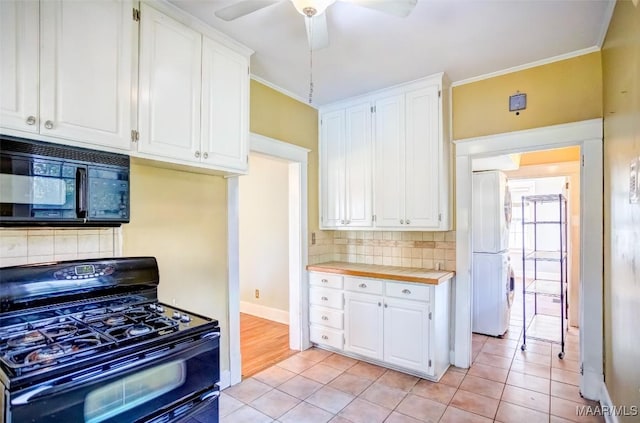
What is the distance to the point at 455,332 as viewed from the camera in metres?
3.10

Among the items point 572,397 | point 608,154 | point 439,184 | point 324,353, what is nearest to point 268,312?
point 324,353

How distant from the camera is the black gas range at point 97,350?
43.7 inches

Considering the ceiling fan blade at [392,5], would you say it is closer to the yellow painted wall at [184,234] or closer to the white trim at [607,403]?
the yellow painted wall at [184,234]

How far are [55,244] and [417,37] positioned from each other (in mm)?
2596

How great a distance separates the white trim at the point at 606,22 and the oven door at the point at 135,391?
2.94m

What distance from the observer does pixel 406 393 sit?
2611 mm

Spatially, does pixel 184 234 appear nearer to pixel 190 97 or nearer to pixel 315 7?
pixel 190 97

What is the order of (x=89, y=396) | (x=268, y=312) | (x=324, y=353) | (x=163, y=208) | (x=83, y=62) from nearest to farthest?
(x=89, y=396) → (x=83, y=62) → (x=163, y=208) → (x=324, y=353) → (x=268, y=312)

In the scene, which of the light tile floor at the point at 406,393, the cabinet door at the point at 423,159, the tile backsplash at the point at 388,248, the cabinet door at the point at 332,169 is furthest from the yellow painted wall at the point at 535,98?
the light tile floor at the point at 406,393

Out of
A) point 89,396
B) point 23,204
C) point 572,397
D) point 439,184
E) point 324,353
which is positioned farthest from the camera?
point 324,353

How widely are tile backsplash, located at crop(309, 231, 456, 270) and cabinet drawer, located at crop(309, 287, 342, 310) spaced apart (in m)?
0.33

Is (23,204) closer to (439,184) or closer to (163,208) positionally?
(163,208)

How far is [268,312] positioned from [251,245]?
98cm

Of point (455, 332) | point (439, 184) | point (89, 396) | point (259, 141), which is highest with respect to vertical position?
point (259, 141)
